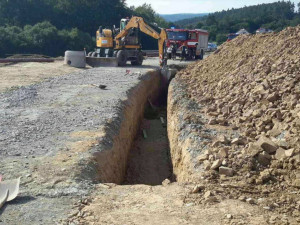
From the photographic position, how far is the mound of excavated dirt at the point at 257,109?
675 centimetres

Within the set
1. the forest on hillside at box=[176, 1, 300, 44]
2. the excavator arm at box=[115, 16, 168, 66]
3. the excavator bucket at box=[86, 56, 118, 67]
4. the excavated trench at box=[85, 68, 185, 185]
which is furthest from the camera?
the forest on hillside at box=[176, 1, 300, 44]

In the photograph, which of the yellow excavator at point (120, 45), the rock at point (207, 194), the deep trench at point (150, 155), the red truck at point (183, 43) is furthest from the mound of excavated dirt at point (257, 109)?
the red truck at point (183, 43)

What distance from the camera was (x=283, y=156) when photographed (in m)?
6.89

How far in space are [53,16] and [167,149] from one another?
1423 inches

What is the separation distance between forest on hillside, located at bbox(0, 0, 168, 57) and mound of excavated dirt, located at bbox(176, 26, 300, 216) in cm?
2228

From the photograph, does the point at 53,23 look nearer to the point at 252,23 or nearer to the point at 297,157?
Answer: the point at 252,23

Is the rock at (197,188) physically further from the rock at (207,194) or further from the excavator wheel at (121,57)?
the excavator wheel at (121,57)

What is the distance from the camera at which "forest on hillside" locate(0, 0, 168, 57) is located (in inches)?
1361

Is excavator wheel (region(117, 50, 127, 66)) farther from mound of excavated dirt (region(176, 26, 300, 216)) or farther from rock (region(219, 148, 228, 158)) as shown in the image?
rock (region(219, 148, 228, 158))

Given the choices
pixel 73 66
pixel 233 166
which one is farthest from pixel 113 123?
pixel 73 66

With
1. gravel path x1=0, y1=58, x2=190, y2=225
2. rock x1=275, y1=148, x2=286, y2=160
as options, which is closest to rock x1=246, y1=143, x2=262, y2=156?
rock x1=275, y1=148, x2=286, y2=160

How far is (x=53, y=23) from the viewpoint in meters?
44.5

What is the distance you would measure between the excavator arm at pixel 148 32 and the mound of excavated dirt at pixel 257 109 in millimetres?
5193

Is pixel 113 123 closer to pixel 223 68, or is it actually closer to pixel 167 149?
pixel 167 149
